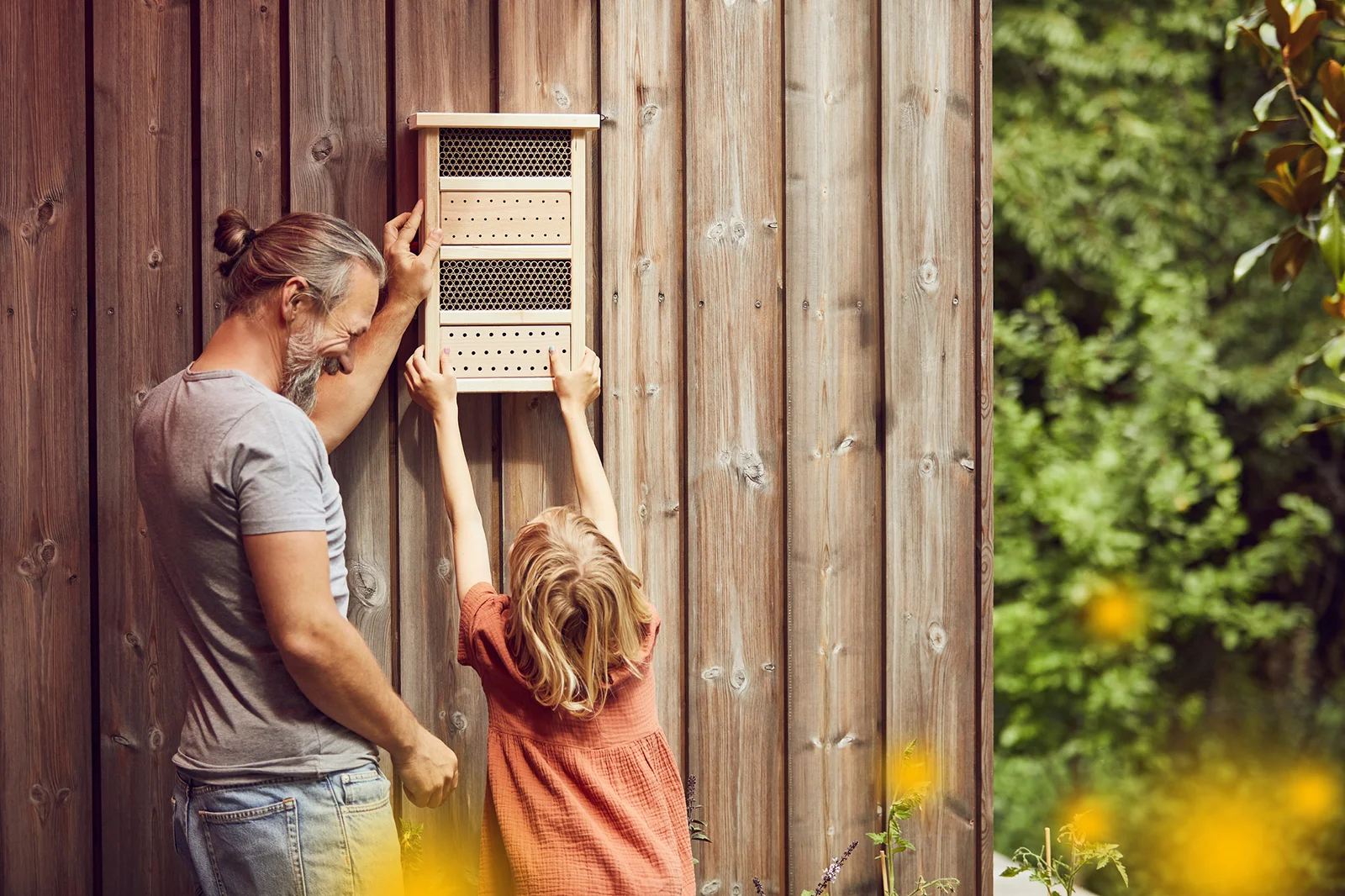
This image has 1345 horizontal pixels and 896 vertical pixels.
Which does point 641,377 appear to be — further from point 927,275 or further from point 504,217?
point 927,275

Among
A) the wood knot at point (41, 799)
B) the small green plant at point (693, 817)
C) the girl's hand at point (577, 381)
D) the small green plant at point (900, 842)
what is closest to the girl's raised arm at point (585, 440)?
the girl's hand at point (577, 381)

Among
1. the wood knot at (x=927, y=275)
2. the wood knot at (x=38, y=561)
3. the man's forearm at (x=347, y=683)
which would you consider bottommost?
the man's forearm at (x=347, y=683)

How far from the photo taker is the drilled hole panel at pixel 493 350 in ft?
6.93

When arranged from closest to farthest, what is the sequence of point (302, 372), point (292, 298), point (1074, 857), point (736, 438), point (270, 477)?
point (270, 477) < point (292, 298) < point (302, 372) < point (1074, 857) < point (736, 438)

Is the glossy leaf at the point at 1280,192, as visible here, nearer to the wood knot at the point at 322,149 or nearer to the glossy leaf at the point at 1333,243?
the glossy leaf at the point at 1333,243

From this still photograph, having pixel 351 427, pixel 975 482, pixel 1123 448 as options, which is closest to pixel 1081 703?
pixel 1123 448

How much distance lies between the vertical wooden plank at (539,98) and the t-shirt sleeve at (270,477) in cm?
66

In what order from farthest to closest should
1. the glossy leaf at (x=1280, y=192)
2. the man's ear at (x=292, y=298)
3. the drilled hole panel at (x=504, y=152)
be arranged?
1. the glossy leaf at (x=1280, y=192)
2. the drilled hole panel at (x=504, y=152)
3. the man's ear at (x=292, y=298)

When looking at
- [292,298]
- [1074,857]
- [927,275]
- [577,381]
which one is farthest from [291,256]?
[1074,857]

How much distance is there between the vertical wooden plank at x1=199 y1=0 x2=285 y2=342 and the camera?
2105 mm

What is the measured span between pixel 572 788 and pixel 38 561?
1.03 meters

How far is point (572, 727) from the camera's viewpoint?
1.79 metres

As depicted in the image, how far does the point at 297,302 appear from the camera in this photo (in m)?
1.71

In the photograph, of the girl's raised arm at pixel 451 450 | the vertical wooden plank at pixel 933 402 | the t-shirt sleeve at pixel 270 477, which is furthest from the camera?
the vertical wooden plank at pixel 933 402
